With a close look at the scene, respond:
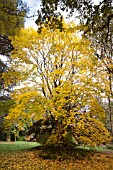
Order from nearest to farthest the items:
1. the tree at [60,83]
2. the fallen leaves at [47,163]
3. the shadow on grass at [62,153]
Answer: the fallen leaves at [47,163] → the tree at [60,83] → the shadow on grass at [62,153]

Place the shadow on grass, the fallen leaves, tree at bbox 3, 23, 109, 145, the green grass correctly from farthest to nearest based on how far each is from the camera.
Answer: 1. the green grass
2. the shadow on grass
3. tree at bbox 3, 23, 109, 145
4. the fallen leaves

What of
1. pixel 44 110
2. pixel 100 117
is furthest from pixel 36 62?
pixel 100 117

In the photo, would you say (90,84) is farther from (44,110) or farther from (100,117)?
(44,110)

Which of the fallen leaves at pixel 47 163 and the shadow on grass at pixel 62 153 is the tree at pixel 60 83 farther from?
the fallen leaves at pixel 47 163

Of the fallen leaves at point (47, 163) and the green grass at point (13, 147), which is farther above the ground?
the green grass at point (13, 147)

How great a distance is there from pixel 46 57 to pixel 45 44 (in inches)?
24.0

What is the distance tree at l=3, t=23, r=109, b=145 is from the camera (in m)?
8.80

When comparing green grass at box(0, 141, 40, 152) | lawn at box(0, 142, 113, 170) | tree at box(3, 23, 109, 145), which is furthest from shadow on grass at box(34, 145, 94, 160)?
green grass at box(0, 141, 40, 152)

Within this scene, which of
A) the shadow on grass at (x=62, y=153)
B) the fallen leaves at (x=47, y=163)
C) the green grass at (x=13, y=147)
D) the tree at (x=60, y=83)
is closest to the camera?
the fallen leaves at (x=47, y=163)

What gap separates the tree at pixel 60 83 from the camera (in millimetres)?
8797

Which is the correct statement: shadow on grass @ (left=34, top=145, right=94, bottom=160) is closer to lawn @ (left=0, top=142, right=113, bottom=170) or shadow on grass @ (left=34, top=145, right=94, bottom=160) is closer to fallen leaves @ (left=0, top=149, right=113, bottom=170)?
lawn @ (left=0, top=142, right=113, bottom=170)

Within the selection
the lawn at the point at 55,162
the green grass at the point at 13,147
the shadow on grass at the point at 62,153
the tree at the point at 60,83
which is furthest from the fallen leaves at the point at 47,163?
the green grass at the point at 13,147

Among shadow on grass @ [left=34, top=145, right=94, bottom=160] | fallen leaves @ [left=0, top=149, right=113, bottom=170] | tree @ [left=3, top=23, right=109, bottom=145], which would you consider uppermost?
tree @ [left=3, top=23, right=109, bottom=145]

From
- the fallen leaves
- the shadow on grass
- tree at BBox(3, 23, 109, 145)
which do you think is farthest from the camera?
the shadow on grass
